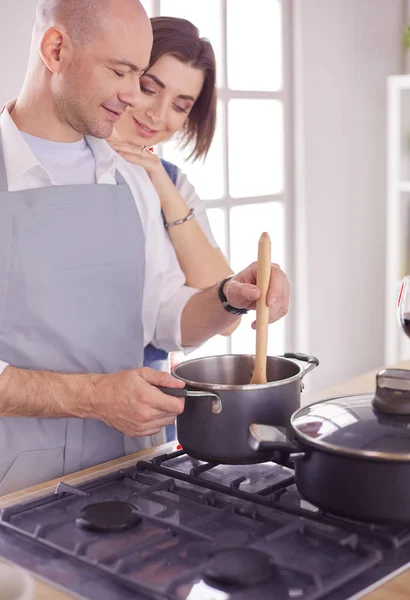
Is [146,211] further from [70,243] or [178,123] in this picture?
[178,123]

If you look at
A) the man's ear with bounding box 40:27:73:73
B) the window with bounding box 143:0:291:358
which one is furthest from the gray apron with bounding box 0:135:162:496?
the window with bounding box 143:0:291:358

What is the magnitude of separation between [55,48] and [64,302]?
1.73 ft

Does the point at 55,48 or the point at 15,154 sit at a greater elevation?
the point at 55,48

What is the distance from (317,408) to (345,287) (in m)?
3.03

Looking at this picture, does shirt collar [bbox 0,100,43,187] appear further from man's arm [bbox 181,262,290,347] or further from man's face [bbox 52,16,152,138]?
man's arm [bbox 181,262,290,347]

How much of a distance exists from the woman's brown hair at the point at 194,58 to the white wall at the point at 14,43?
405mm

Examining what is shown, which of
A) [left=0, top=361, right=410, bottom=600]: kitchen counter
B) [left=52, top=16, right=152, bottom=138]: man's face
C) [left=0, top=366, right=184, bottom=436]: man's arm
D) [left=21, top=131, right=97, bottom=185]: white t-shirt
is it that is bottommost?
[left=0, top=361, right=410, bottom=600]: kitchen counter

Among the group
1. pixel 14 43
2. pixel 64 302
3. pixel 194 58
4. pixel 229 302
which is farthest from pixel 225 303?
pixel 14 43

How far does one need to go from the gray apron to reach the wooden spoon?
44 centimetres

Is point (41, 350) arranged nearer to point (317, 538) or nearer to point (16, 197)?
point (16, 197)

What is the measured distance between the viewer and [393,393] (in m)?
1.15

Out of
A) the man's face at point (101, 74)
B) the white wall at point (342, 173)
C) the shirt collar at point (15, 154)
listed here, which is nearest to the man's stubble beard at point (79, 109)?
the man's face at point (101, 74)

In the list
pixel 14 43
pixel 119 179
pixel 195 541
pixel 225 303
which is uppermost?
pixel 14 43

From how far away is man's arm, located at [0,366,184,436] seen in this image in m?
1.33
